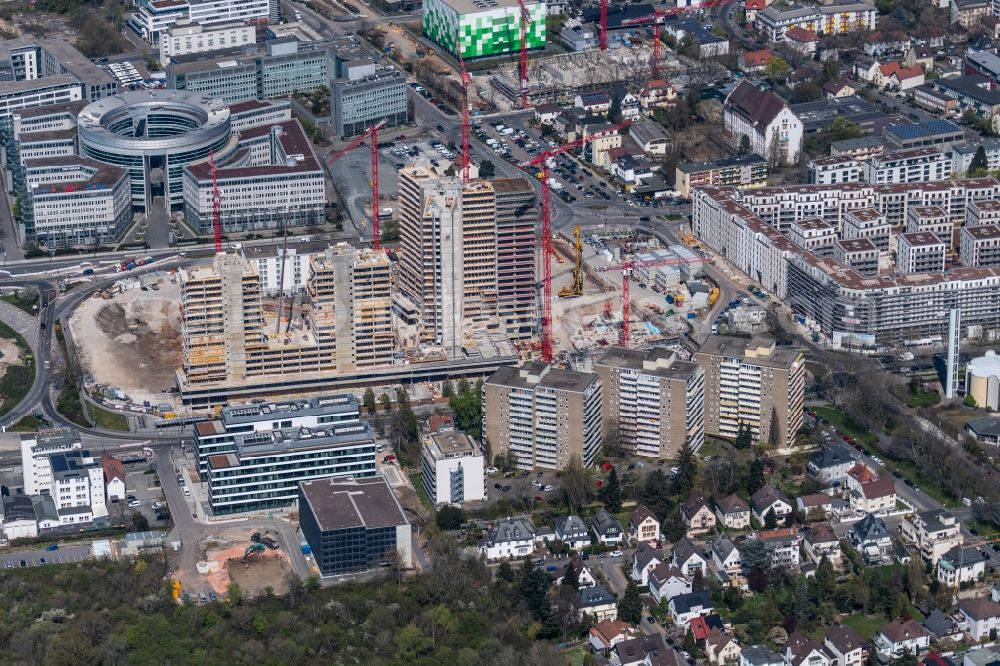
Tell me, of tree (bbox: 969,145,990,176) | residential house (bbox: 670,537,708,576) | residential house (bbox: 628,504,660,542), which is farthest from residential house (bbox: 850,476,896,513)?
tree (bbox: 969,145,990,176)

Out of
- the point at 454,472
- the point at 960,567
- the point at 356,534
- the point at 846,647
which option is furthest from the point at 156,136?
the point at 846,647

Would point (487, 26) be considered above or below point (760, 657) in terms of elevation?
below

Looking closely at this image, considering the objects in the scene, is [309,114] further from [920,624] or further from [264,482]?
[920,624]

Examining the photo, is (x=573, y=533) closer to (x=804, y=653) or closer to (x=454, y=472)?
(x=454, y=472)

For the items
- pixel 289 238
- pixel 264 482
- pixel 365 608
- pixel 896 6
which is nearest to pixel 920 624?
pixel 365 608

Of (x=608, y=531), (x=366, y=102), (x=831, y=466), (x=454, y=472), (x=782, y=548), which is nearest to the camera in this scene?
(x=782, y=548)

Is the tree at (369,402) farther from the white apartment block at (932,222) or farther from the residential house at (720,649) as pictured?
the white apartment block at (932,222)

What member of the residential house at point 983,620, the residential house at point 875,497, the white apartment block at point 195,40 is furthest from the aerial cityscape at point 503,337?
the residential house at point 875,497
